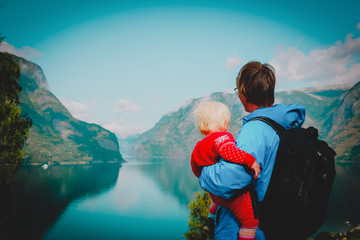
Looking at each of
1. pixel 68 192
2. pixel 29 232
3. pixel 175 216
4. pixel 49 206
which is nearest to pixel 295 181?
pixel 29 232

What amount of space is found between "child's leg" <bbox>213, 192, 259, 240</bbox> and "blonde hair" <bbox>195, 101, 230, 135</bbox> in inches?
34.9

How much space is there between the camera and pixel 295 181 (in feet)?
5.18

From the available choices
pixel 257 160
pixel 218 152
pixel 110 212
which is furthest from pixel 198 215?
pixel 110 212

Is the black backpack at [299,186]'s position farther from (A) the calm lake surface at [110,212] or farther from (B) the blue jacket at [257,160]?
(A) the calm lake surface at [110,212]

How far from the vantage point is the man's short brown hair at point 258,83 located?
6.63ft

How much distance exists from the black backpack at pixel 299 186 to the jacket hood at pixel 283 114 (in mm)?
173

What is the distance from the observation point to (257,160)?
1.82m

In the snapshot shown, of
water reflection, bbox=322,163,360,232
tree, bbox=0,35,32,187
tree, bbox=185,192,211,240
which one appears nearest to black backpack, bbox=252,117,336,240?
tree, bbox=0,35,32,187

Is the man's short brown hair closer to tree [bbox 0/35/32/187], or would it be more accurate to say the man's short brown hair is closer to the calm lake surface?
tree [bbox 0/35/32/187]

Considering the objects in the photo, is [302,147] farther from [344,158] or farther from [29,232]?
[344,158]

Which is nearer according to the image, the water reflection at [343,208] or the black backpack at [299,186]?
the black backpack at [299,186]

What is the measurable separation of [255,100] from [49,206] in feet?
240

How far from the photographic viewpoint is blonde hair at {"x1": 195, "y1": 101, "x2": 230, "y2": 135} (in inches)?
101

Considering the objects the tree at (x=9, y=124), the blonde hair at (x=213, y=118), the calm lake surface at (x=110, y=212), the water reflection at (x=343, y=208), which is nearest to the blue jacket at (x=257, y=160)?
the blonde hair at (x=213, y=118)
